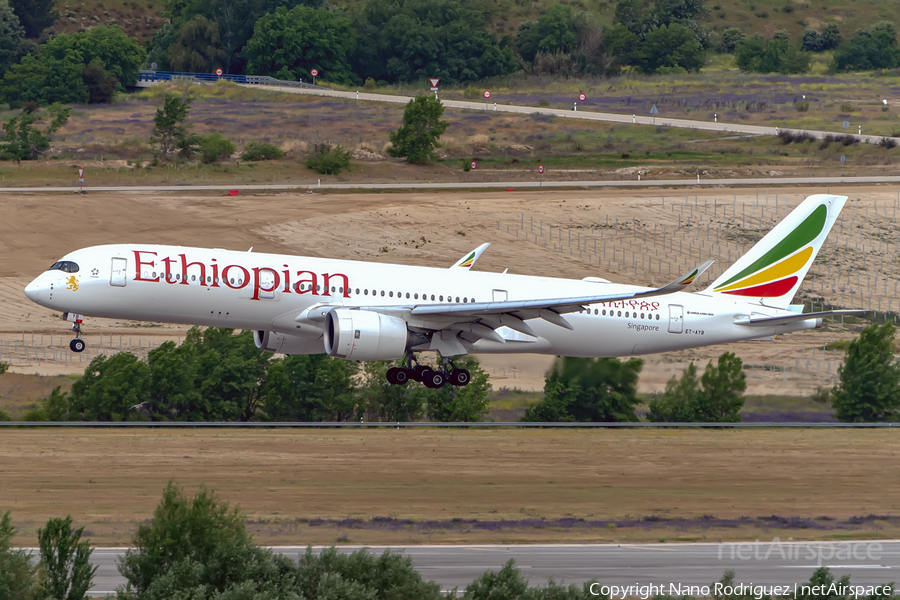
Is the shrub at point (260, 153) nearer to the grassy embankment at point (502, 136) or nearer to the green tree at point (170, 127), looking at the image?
the grassy embankment at point (502, 136)

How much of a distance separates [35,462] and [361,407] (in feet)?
56.8

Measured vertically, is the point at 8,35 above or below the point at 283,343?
above

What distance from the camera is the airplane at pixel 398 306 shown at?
41.4m

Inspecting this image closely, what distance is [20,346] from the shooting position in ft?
220

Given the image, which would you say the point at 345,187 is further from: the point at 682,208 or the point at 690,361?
the point at 690,361

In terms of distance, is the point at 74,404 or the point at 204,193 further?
the point at 204,193

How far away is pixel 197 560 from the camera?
28016 millimetres

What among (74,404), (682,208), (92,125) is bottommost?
(74,404)

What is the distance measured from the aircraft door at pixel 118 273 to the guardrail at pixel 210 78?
338 feet

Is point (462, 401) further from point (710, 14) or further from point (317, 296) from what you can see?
point (710, 14)

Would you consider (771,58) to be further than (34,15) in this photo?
Yes

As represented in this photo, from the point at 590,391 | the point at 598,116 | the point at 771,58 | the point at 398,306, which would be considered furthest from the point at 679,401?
the point at 771,58

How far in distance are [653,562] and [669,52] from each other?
430 feet

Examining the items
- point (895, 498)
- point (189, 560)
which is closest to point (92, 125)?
point (895, 498)
